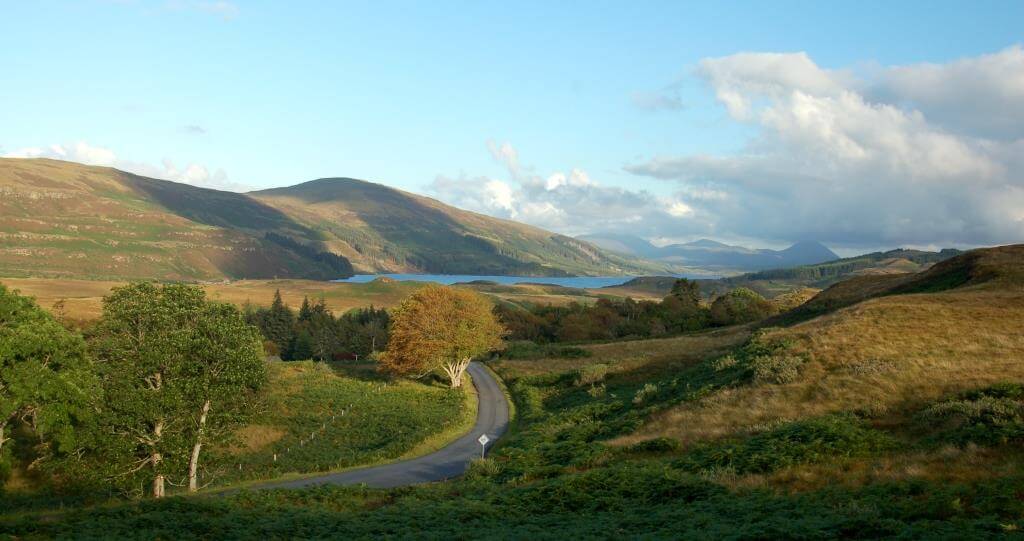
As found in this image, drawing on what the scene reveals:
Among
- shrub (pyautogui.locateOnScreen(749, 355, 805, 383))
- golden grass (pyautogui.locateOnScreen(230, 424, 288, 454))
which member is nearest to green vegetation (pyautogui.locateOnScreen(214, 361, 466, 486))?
golden grass (pyautogui.locateOnScreen(230, 424, 288, 454))

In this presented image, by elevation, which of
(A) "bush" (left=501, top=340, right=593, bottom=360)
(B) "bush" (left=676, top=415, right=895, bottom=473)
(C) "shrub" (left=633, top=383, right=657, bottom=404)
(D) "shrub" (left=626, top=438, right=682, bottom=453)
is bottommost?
(A) "bush" (left=501, top=340, right=593, bottom=360)

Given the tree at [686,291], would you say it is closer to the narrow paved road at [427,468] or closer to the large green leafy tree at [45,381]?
the narrow paved road at [427,468]

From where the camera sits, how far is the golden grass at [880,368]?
23.6 meters

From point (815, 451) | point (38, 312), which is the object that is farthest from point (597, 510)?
point (38, 312)

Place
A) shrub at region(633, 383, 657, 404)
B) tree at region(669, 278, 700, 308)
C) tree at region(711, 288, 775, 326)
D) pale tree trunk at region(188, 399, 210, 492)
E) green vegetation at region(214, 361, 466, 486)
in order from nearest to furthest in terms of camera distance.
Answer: pale tree trunk at region(188, 399, 210, 492) < shrub at region(633, 383, 657, 404) < green vegetation at region(214, 361, 466, 486) < tree at region(711, 288, 775, 326) < tree at region(669, 278, 700, 308)

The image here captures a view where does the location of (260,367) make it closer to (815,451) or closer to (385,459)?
(385,459)

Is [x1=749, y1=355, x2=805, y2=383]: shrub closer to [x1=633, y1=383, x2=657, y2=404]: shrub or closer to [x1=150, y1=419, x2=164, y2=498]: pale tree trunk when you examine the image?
[x1=633, y1=383, x2=657, y2=404]: shrub

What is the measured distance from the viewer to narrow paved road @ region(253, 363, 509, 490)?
3080cm

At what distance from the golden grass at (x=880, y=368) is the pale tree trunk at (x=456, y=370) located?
35.4m

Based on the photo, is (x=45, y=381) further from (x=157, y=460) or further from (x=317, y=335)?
(x=317, y=335)

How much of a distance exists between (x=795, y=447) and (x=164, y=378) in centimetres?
2978

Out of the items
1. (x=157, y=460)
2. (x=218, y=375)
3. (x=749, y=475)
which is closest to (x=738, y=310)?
(x=218, y=375)

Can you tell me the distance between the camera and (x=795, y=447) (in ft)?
61.4

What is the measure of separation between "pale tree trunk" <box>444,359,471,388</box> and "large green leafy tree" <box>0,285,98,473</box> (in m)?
36.8
